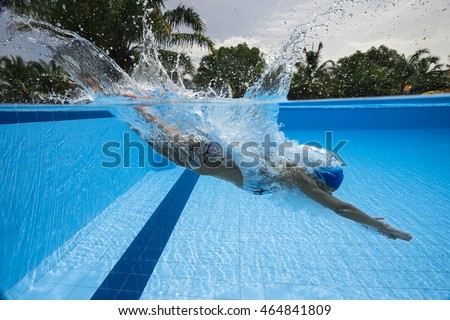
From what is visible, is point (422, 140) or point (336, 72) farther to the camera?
Result: point (336, 72)

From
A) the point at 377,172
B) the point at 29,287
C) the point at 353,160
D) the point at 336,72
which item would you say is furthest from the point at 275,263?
the point at 336,72

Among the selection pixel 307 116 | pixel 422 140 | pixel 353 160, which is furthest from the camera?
pixel 307 116

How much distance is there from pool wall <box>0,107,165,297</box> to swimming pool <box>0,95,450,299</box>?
0.05ft

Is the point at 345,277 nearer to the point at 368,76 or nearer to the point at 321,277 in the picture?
the point at 321,277

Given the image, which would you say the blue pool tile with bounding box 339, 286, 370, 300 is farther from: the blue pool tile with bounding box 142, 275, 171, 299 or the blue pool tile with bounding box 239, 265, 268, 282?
the blue pool tile with bounding box 142, 275, 171, 299

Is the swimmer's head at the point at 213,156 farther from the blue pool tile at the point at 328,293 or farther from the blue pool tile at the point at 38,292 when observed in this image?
the blue pool tile at the point at 38,292

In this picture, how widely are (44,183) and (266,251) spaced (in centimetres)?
289

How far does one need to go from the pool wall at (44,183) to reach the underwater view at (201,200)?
2 cm

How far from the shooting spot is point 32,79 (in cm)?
1202

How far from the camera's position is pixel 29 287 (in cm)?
321

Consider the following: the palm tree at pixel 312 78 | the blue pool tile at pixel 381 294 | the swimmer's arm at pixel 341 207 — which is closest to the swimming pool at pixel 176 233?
the blue pool tile at pixel 381 294

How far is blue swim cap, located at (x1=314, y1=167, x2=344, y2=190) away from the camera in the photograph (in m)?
3.51
